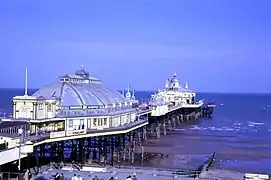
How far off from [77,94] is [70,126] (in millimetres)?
5514

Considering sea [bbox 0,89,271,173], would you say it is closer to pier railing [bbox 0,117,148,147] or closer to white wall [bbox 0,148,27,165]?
pier railing [bbox 0,117,148,147]

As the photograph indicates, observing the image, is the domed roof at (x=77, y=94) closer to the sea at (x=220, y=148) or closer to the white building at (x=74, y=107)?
the white building at (x=74, y=107)

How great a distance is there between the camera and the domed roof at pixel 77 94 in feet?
157

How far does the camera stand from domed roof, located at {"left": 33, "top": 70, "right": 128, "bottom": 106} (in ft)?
157

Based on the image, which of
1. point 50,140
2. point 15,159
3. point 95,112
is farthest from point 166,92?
point 15,159

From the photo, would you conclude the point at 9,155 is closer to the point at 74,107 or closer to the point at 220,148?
the point at 74,107

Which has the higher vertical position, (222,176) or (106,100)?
(106,100)

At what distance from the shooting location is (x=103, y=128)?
4772 cm

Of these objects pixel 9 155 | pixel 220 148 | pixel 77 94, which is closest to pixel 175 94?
pixel 220 148

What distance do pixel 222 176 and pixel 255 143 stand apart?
153 ft

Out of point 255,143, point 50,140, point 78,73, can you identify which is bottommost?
point 255,143

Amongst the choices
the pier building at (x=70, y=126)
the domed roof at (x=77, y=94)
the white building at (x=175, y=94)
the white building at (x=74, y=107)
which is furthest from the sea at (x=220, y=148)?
the white building at (x=175, y=94)

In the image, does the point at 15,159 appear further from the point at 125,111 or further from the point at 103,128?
the point at 125,111

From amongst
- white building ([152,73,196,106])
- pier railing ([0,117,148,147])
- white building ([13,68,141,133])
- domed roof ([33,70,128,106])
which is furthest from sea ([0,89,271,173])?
white building ([152,73,196,106])
